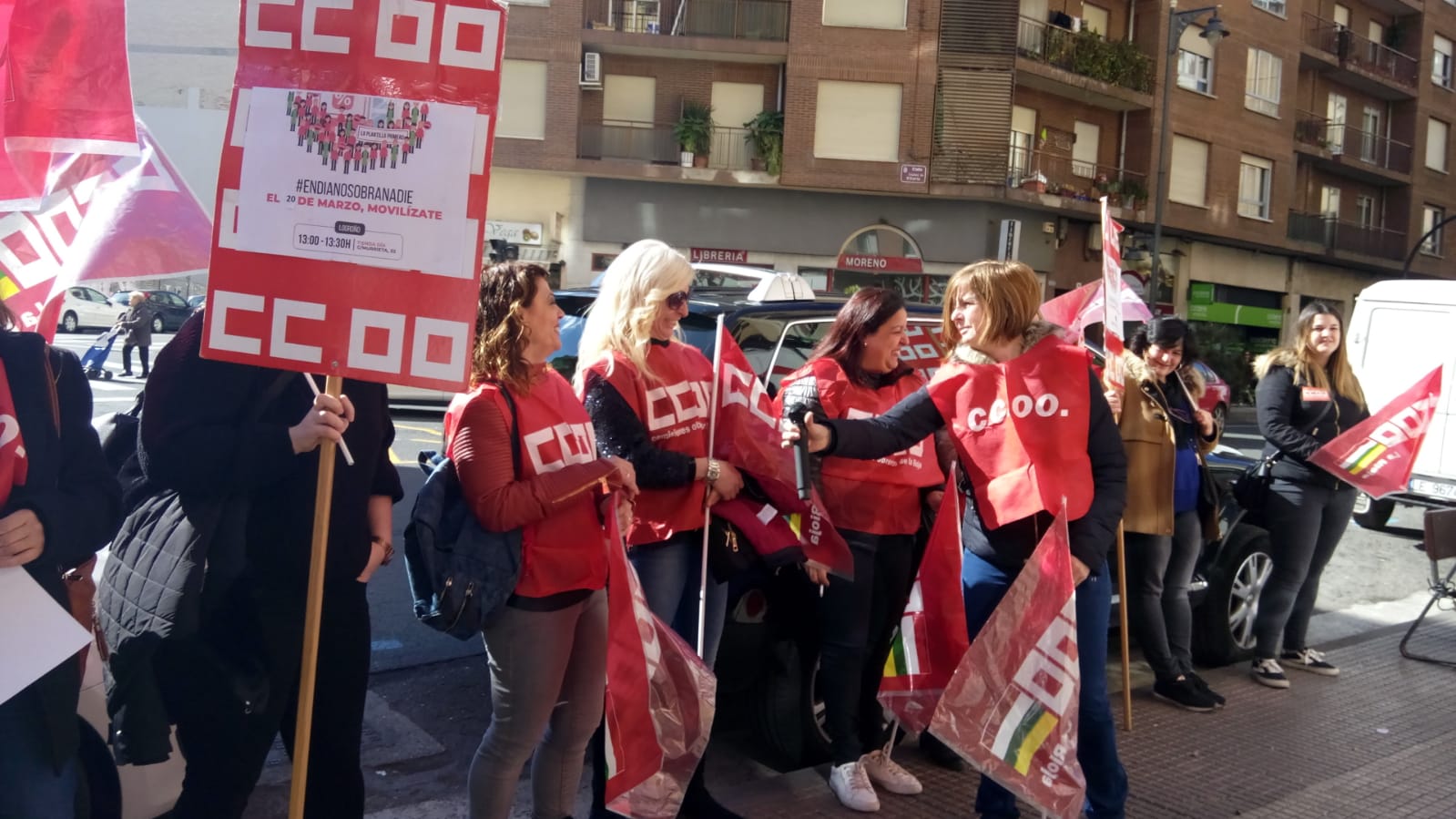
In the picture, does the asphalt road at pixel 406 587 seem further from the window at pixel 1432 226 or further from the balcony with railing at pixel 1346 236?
the window at pixel 1432 226

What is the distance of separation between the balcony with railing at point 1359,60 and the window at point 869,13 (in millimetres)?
14470

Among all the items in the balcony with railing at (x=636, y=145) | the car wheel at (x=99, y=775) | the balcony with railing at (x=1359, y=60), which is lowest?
the car wheel at (x=99, y=775)

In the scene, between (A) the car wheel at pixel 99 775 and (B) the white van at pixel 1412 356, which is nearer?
(A) the car wheel at pixel 99 775

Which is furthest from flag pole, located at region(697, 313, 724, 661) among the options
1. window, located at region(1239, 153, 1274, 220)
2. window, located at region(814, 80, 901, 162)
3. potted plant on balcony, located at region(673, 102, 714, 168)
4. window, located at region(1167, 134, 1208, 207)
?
window, located at region(1239, 153, 1274, 220)

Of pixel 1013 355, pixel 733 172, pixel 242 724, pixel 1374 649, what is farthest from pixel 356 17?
pixel 733 172

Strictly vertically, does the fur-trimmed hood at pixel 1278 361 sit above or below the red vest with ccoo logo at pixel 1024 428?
above

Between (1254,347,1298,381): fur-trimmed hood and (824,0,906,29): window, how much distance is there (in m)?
22.5

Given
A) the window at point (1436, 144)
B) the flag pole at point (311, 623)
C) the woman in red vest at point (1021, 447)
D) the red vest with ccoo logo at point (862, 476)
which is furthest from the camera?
the window at point (1436, 144)

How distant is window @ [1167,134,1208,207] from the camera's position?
30922mm

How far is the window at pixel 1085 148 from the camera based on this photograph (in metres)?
29.5

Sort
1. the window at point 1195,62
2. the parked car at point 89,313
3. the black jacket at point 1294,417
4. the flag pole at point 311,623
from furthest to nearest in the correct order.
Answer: the window at point 1195,62 → the parked car at point 89,313 → the black jacket at point 1294,417 → the flag pole at point 311,623

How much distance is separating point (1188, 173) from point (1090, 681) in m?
30.6

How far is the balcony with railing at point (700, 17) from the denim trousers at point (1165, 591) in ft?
76.5

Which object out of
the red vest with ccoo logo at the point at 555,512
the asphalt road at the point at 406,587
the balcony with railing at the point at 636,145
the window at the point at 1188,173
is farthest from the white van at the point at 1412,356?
the window at the point at 1188,173
